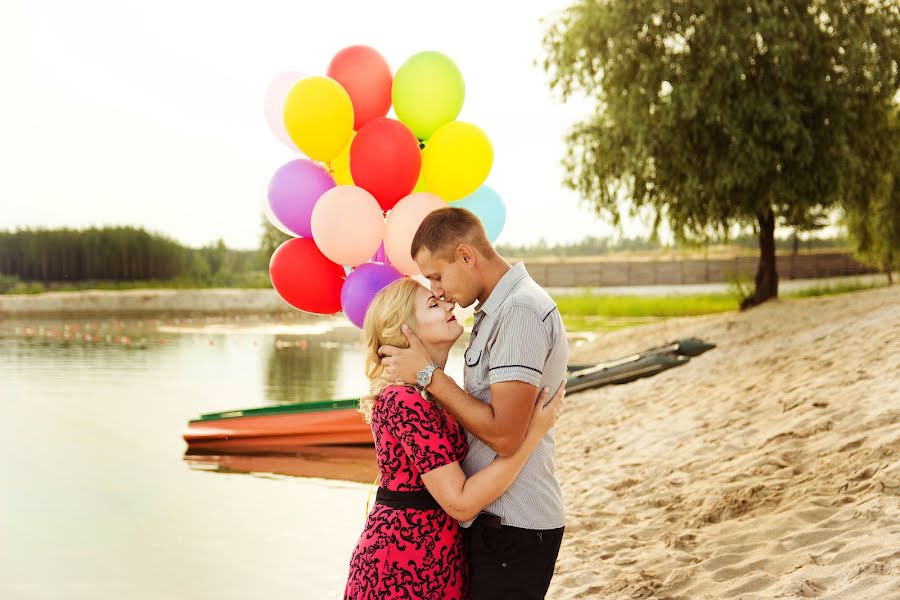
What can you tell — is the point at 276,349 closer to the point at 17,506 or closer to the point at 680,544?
the point at 17,506

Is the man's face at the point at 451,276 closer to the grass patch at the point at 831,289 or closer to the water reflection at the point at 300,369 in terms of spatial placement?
the water reflection at the point at 300,369

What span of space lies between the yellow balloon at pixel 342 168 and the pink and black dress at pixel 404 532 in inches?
70.4

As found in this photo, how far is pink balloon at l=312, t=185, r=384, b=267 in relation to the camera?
3.21 m

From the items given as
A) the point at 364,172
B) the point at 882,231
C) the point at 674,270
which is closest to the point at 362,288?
the point at 364,172

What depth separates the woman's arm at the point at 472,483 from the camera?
1.92m

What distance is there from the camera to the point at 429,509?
2.01 m

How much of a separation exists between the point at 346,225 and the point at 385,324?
1271 millimetres

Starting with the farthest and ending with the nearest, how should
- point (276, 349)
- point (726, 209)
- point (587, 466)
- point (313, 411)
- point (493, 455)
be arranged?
point (276, 349)
point (726, 209)
point (313, 411)
point (587, 466)
point (493, 455)

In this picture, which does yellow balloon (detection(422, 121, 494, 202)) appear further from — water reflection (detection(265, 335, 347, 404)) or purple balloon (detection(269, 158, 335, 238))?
water reflection (detection(265, 335, 347, 404))

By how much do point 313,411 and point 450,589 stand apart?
620 centimetres

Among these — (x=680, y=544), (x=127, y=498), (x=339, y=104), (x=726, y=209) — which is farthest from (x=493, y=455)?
(x=726, y=209)

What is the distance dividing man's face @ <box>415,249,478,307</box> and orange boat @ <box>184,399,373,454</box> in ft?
20.0

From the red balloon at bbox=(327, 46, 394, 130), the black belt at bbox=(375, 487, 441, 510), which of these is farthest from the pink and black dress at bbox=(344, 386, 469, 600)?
the red balloon at bbox=(327, 46, 394, 130)

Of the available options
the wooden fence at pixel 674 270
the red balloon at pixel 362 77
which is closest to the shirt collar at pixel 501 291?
the red balloon at pixel 362 77
